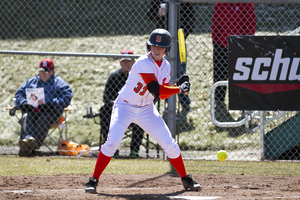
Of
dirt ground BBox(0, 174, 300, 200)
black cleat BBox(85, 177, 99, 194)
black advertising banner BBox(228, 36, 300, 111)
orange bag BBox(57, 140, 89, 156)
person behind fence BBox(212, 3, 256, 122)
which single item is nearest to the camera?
dirt ground BBox(0, 174, 300, 200)

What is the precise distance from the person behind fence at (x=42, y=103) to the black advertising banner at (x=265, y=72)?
308cm

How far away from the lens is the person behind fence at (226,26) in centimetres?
743

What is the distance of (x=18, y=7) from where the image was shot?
46.4ft

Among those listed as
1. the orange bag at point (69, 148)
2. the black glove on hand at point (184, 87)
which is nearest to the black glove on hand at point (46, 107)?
the orange bag at point (69, 148)

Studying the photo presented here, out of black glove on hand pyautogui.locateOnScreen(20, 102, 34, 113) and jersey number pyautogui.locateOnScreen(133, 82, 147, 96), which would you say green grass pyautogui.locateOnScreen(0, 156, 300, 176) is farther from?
jersey number pyautogui.locateOnScreen(133, 82, 147, 96)

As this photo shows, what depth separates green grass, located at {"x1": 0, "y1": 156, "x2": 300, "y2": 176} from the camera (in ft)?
17.9

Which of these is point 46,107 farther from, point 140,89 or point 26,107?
point 140,89

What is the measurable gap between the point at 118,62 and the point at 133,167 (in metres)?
5.39

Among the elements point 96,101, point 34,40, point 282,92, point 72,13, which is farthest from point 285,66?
point 72,13

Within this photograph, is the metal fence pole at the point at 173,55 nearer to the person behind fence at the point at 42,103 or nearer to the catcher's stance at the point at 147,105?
the catcher's stance at the point at 147,105

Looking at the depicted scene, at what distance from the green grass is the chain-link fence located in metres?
0.49

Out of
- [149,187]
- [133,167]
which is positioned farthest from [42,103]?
[149,187]

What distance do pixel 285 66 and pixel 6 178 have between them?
4340 millimetres

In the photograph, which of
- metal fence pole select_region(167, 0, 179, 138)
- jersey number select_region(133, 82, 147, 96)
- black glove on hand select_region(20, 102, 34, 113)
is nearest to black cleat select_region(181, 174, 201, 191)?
jersey number select_region(133, 82, 147, 96)
